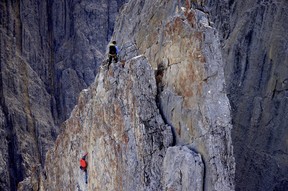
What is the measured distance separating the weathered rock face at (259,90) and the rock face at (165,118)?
28.0ft

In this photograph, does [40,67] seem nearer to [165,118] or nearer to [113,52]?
[113,52]

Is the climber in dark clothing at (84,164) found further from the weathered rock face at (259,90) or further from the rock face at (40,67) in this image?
the rock face at (40,67)

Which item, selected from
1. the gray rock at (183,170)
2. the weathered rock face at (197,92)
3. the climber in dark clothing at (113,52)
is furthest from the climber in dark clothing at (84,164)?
the gray rock at (183,170)

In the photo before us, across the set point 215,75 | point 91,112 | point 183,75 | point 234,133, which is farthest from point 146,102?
point 234,133

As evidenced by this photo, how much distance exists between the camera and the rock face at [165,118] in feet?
68.0

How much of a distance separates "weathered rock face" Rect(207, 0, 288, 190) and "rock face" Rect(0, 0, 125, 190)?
71.2ft

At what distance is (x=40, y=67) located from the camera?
53969mm

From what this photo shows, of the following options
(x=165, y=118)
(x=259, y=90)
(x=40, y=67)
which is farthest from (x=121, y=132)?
(x=40, y=67)

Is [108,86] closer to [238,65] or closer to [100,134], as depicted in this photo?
[100,134]

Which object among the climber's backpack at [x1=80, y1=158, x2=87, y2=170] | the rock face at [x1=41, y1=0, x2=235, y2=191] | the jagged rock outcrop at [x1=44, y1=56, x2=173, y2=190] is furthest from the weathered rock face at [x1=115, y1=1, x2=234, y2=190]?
the climber's backpack at [x1=80, y1=158, x2=87, y2=170]

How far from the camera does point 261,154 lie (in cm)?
3275

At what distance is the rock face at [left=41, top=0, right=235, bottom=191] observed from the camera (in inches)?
816

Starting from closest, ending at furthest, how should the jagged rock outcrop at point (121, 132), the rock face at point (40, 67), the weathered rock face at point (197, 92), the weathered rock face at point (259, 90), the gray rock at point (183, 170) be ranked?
1. the gray rock at point (183, 170)
2. the weathered rock face at point (197, 92)
3. the jagged rock outcrop at point (121, 132)
4. the weathered rock face at point (259, 90)
5. the rock face at point (40, 67)

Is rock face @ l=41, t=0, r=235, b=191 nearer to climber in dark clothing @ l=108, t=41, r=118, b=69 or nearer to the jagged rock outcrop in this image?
the jagged rock outcrop
